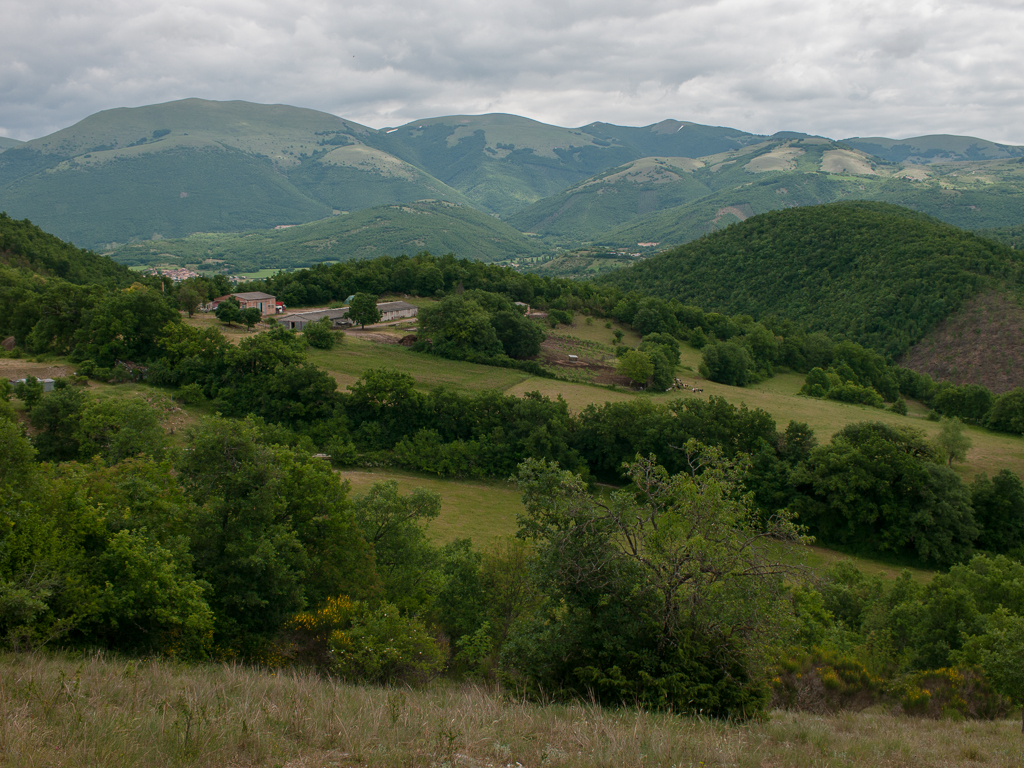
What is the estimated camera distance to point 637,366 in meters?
52.8

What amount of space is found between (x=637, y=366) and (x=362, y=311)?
91.6 ft

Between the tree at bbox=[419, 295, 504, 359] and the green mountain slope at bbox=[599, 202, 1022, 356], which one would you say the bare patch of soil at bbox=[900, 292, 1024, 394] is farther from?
the tree at bbox=[419, 295, 504, 359]

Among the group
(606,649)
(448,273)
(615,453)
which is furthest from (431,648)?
(448,273)

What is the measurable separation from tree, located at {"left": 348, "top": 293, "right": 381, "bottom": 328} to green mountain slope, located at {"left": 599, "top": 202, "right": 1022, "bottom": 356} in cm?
6709

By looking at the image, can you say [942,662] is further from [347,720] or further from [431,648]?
[347,720]

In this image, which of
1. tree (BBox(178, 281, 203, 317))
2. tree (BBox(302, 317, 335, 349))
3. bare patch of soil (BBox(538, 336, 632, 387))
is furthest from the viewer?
tree (BBox(178, 281, 203, 317))

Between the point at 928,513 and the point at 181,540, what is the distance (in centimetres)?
3422

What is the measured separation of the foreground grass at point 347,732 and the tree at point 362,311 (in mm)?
53627

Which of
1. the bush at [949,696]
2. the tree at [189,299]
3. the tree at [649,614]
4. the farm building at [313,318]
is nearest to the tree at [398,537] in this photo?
the tree at [649,614]

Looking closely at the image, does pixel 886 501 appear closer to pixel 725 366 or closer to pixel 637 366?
pixel 637 366

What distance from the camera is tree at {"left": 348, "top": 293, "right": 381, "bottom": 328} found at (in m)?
61.8

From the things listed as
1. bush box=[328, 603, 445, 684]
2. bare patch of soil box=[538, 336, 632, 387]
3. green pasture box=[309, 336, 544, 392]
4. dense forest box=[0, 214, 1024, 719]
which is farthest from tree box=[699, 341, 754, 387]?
bush box=[328, 603, 445, 684]

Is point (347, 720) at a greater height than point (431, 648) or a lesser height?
greater

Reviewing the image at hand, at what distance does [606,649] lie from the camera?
1016cm
